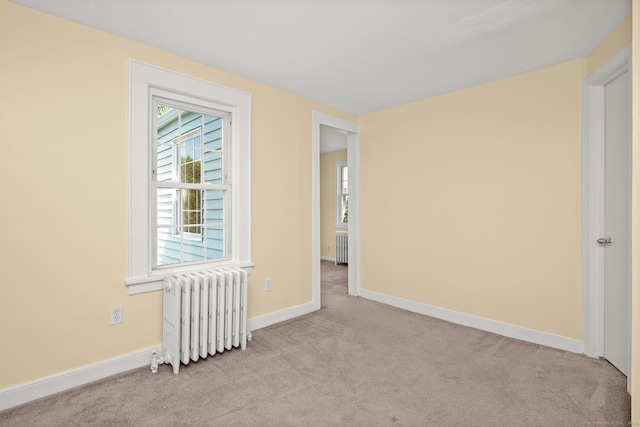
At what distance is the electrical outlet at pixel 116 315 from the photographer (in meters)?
2.52

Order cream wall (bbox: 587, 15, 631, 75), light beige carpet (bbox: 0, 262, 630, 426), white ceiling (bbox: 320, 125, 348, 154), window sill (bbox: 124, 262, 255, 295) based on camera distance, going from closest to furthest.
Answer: light beige carpet (bbox: 0, 262, 630, 426)
cream wall (bbox: 587, 15, 631, 75)
window sill (bbox: 124, 262, 255, 295)
white ceiling (bbox: 320, 125, 348, 154)

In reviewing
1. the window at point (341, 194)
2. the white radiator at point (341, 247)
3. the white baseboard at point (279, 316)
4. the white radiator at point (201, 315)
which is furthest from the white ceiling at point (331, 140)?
the white radiator at point (201, 315)

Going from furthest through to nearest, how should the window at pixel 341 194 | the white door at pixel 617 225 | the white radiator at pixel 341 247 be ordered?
the window at pixel 341 194, the white radiator at pixel 341 247, the white door at pixel 617 225

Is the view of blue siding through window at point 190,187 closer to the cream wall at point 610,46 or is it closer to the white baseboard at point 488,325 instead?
the white baseboard at point 488,325

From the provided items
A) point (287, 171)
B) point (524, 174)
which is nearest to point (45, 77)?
point (287, 171)

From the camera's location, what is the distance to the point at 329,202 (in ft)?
26.2

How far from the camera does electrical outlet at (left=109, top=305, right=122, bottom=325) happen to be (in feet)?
8.28

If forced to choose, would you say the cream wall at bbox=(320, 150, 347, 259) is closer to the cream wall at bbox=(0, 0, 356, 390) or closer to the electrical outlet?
the cream wall at bbox=(0, 0, 356, 390)

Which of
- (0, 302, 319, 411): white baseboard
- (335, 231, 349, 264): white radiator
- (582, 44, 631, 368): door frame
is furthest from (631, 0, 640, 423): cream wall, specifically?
(335, 231, 349, 264): white radiator

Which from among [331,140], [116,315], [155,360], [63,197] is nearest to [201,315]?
[155,360]

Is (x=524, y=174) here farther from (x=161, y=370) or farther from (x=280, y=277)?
(x=161, y=370)

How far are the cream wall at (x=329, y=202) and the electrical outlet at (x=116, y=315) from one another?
5.61 m

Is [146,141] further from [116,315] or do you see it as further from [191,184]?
[116,315]

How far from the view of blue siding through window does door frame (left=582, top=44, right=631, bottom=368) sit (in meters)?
3.31
